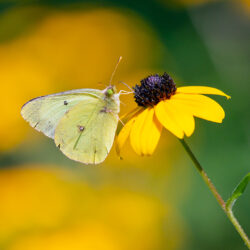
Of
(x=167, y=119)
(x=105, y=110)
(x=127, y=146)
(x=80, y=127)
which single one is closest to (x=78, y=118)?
(x=80, y=127)

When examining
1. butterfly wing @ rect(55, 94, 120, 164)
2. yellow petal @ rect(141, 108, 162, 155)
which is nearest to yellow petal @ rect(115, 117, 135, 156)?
yellow petal @ rect(141, 108, 162, 155)

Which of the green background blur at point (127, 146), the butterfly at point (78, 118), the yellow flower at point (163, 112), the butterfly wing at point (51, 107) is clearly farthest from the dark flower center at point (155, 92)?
the green background blur at point (127, 146)

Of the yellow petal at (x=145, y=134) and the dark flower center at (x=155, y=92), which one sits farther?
the dark flower center at (x=155, y=92)

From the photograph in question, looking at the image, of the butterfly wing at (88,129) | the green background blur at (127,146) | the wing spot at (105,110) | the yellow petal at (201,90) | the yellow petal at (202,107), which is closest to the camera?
the yellow petal at (202,107)

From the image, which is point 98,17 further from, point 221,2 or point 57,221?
point 57,221

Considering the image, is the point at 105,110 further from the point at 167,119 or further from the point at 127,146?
the point at 127,146

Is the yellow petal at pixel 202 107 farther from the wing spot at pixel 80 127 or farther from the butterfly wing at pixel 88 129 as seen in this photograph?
the wing spot at pixel 80 127
